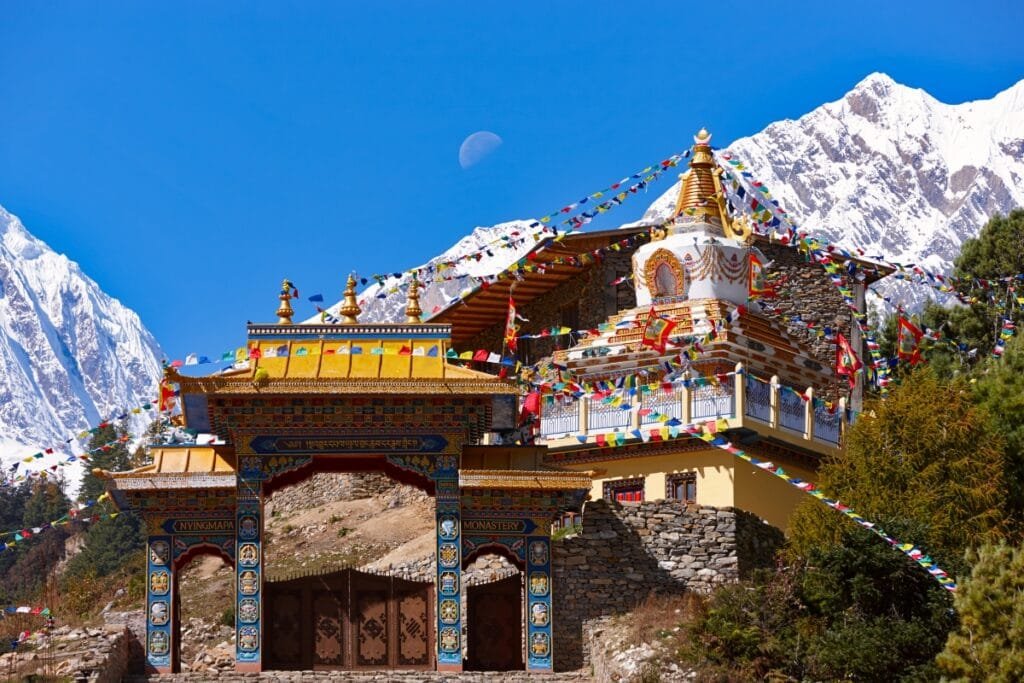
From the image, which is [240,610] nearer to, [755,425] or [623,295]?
[755,425]

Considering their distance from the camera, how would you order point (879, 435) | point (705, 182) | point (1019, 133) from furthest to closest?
point (1019, 133), point (705, 182), point (879, 435)

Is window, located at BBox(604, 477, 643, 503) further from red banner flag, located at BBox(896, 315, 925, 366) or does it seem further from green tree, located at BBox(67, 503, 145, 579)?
green tree, located at BBox(67, 503, 145, 579)

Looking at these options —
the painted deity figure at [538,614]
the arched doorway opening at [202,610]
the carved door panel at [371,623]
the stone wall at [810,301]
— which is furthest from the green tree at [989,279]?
the carved door panel at [371,623]

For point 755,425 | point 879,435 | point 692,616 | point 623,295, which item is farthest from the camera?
point 623,295

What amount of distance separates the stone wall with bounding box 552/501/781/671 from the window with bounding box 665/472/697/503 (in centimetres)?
197

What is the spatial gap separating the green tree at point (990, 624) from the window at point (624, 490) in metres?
10.3

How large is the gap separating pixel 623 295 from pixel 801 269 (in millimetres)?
5393

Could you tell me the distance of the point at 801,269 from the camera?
51.8m

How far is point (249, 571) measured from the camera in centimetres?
3422

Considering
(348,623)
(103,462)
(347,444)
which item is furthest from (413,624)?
(103,462)

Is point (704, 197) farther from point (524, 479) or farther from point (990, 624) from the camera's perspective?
point (990, 624)

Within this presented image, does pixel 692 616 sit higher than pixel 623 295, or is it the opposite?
pixel 623 295

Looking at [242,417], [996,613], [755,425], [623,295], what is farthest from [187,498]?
[623,295]

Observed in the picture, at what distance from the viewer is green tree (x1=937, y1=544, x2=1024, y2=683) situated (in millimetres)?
29062
